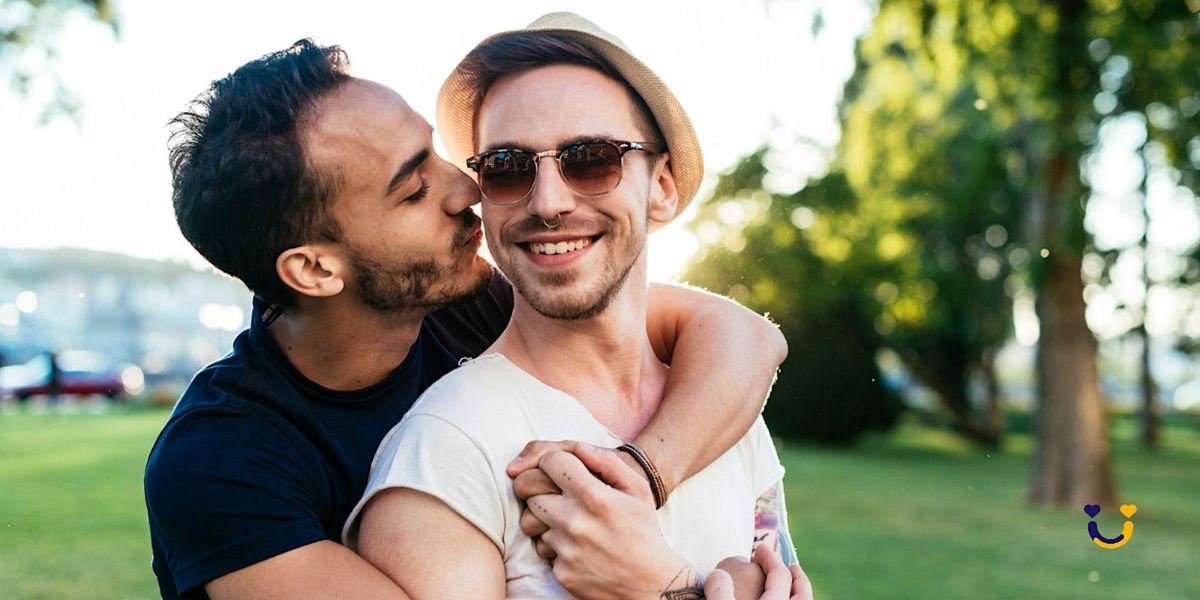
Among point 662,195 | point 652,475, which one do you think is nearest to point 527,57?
point 662,195

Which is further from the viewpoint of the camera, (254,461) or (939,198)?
(939,198)

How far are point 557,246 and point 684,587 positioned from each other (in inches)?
30.8

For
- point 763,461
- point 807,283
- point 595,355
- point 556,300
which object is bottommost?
point 807,283

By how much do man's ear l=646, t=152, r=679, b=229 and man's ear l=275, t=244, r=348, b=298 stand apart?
79cm

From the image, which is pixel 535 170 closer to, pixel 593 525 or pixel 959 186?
pixel 593 525

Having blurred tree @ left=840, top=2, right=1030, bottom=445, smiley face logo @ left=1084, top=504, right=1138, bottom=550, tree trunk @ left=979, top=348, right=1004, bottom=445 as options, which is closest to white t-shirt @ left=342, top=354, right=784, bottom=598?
blurred tree @ left=840, top=2, right=1030, bottom=445

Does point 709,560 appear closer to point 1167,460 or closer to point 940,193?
point 940,193

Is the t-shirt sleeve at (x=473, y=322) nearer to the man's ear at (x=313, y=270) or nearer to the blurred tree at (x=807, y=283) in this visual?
the man's ear at (x=313, y=270)

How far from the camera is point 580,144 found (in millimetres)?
2436

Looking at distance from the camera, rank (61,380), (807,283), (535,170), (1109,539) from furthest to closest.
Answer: (61,380) → (807,283) → (1109,539) → (535,170)

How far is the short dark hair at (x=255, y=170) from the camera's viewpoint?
103 inches

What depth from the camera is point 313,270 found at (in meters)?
2.67

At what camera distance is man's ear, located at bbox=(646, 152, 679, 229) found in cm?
278

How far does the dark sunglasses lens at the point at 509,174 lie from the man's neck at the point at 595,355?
26 centimetres
